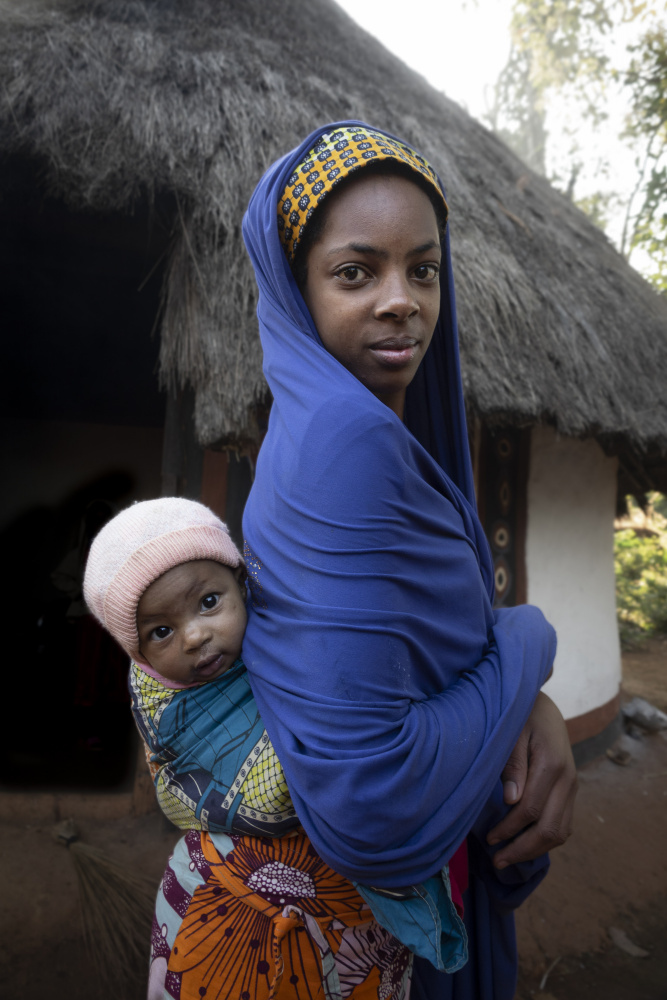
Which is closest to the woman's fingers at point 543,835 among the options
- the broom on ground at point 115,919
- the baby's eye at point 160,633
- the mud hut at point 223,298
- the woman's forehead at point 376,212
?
the baby's eye at point 160,633

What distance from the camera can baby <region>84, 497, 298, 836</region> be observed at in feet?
2.90

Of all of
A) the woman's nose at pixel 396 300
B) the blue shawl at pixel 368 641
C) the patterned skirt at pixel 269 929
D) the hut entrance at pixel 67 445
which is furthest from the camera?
the hut entrance at pixel 67 445

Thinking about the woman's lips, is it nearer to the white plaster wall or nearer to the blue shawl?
the blue shawl

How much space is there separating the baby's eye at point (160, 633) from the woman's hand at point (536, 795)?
543 millimetres

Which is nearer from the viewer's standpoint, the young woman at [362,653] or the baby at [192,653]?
the young woman at [362,653]

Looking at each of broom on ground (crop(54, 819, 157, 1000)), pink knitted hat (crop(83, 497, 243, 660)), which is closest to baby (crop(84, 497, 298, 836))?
pink knitted hat (crop(83, 497, 243, 660))

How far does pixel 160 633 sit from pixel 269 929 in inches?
19.5

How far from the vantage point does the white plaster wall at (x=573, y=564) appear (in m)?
4.39

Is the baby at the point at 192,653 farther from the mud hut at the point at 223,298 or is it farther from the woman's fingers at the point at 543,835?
the mud hut at the point at 223,298

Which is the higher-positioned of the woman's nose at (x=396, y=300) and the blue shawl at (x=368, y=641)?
the woman's nose at (x=396, y=300)

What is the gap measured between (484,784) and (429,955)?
0.26 metres

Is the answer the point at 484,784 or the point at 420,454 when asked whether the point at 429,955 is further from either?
the point at 420,454

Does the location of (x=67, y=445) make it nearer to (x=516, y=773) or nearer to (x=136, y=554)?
(x=136, y=554)

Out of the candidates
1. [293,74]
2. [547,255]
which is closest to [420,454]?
[293,74]
